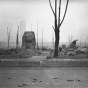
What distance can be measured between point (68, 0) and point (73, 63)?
17.2 feet

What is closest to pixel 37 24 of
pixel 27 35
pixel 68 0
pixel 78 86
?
pixel 27 35

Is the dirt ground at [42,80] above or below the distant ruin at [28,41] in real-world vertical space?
below

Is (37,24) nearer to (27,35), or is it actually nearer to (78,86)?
(27,35)

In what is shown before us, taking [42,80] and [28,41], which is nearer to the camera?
[42,80]

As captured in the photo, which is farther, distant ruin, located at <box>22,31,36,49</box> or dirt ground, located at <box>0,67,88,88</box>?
distant ruin, located at <box>22,31,36,49</box>

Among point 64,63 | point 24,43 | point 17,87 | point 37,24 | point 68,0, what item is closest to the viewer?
point 17,87

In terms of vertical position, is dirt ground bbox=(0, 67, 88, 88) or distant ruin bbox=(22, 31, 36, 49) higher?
distant ruin bbox=(22, 31, 36, 49)

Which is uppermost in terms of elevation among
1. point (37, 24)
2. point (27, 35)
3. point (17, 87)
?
point (37, 24)

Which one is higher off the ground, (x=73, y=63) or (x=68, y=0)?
(x=68, y=0)

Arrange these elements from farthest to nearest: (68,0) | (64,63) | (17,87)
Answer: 1. (68,0)
2. (64,63)
3. (17,87)

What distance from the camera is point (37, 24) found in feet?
190

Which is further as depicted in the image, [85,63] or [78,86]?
[85,63]

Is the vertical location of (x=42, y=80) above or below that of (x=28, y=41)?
below

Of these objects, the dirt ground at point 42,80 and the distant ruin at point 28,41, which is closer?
the dirt ground at point 42,80
